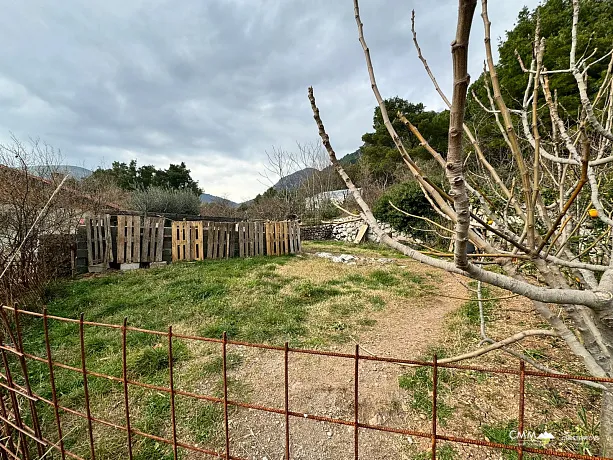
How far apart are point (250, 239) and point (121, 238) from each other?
312 cm

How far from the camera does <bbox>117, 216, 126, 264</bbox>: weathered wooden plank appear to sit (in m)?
6.02

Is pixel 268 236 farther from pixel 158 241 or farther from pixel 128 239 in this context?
pixel 128 239

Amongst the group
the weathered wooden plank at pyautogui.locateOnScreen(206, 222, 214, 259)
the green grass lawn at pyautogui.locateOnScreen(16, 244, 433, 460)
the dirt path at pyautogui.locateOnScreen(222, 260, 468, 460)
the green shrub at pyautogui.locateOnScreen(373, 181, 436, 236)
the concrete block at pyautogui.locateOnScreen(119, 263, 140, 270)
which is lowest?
the dirt path at pyautogui.locateOnScreen(222, 260, 468, 460)

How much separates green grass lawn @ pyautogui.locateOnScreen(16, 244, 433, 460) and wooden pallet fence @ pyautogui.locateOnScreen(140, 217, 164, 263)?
0.58m

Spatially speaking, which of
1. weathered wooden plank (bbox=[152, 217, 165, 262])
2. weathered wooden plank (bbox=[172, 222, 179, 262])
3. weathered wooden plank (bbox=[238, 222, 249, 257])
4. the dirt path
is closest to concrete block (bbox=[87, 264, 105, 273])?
weathered wooden plank (bbox=[152, 217, 165, 262])

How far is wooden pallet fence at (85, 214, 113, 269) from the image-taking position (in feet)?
18.7

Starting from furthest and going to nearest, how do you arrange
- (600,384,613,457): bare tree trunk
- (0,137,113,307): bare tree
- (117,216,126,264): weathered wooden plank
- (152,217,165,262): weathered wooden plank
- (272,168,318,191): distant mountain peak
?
(272,168,318,191): distant mountain peak, (152,217,165,262): weathered wooden plank, (117,216,126,264): weathered wooden plank, (0,137,113,307): bare tree, (600,384,613,457): bare tree trunk

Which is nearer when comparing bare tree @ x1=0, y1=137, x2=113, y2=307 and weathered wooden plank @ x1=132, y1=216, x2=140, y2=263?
bare tree @ x1=0, y1=137, x2=113, y2=307

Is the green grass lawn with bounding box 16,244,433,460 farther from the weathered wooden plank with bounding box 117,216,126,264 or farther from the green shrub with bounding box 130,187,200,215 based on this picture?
the green shrub with bounding box 130,187,200,215

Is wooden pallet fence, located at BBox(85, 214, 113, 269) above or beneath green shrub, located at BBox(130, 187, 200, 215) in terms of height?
beneath

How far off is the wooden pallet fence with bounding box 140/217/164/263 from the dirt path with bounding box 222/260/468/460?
15.9 feet

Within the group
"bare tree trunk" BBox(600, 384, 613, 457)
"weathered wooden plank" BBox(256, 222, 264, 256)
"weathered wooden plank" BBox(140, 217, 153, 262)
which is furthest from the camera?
"weathered wooden plank" BBox(256, 222, 264, 256)

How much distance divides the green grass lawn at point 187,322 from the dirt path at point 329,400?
168mm

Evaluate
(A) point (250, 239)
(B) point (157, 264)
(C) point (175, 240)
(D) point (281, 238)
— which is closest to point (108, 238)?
(B) point (157, 264)
